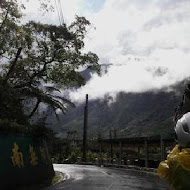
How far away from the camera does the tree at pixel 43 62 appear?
28375mm

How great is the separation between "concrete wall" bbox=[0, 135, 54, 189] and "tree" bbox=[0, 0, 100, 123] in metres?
3.01

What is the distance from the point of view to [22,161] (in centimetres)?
Answer: 2073

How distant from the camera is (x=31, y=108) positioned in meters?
31.9

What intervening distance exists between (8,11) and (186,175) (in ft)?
71.2

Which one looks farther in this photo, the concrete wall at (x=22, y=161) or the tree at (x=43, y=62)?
the tree at (x=43, y=62)

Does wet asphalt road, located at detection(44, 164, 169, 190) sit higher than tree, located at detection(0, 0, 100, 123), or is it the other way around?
tree, located at detection(0, 0, 100, 123)

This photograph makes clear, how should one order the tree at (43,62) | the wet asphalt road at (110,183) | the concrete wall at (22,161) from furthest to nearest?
the tree at (43,62) < the wet asphalt road at (110,183) < the concrete wall at (22,161)

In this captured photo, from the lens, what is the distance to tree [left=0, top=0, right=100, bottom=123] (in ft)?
93.1

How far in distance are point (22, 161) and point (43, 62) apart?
1247 cm

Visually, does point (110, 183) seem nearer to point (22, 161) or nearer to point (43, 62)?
point (22, 161)

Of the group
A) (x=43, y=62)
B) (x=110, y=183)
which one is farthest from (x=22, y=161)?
(x=43, y=62)

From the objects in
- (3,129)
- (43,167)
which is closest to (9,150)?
(3,129)

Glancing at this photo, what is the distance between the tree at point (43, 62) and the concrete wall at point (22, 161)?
3006mm

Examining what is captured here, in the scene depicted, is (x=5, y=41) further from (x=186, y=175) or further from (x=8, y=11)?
(x=186, y=175)
